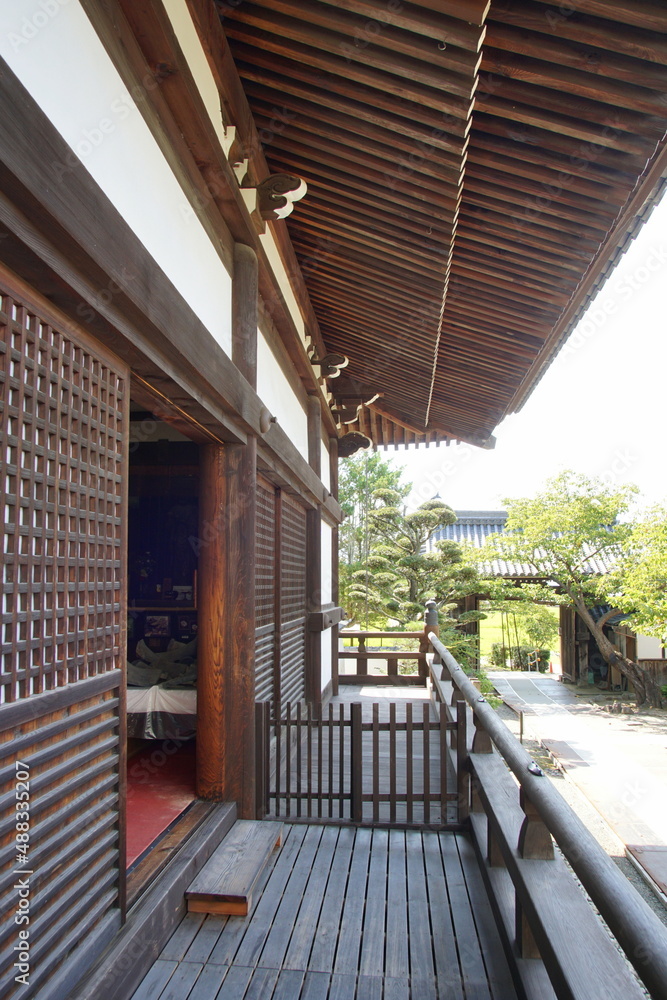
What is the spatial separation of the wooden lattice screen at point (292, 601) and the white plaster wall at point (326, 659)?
1298 mm

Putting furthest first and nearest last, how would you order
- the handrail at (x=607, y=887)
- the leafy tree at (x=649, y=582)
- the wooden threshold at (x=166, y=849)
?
1. the leafy tree at (x=649, y=582)
2. the wooden threshold at (x=166, y=849)
3. the handrail at (x=607, y=887)

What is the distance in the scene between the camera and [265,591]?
4.92 m

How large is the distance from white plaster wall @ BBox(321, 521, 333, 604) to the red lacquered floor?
355 cm

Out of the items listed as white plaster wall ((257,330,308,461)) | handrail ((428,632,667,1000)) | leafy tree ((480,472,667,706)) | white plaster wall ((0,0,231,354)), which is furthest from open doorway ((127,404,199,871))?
leafy tree ((480,472,667,706))

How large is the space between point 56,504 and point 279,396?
11.0 feet

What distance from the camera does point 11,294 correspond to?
1647mm

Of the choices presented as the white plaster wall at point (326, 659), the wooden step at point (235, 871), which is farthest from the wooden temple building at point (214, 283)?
the white plaster wall at point (326, 659)

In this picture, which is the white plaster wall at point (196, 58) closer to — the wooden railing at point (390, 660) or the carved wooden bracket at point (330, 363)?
the carved wooden bracket at point (330, 363)

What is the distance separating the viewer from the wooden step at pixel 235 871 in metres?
2.80

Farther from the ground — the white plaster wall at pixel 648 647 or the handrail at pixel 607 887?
the handrail at pixel 607 887

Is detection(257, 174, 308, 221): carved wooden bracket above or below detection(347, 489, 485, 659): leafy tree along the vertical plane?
above

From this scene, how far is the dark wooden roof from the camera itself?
243cm

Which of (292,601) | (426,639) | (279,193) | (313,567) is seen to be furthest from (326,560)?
(279,193)

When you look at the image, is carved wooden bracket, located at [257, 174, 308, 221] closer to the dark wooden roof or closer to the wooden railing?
the dark wooden roof
